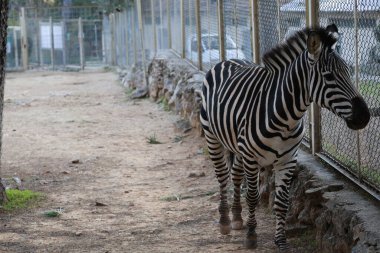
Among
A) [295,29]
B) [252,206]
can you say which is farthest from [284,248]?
[295,29]

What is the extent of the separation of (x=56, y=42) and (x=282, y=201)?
94.3 ft

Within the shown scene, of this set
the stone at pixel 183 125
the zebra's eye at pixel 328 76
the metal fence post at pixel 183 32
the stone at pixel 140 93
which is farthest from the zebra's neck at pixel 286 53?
the stone at pixel 140 93

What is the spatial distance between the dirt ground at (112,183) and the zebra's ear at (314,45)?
1811 millimetres

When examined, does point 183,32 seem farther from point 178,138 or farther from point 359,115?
point 359,115

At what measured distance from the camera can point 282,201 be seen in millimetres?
5984

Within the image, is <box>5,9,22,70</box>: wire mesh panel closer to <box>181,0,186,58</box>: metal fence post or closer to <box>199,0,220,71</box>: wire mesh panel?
<box>181,0,186,58</box>: metal fence post

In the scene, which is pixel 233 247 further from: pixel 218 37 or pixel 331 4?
pixel 218 37

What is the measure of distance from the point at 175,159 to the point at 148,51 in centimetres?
1169

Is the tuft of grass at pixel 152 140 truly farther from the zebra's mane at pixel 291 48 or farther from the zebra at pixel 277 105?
the zebra's mane at pixel 291 48

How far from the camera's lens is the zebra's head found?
4895mm

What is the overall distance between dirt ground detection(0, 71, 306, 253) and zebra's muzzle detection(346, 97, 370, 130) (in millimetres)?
1787

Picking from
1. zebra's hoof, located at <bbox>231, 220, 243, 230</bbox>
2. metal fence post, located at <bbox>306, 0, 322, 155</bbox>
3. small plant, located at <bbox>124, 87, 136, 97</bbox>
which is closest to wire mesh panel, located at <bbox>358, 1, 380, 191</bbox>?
metal fence post, located at <bbox>306, 0, 322, 155</bbox>

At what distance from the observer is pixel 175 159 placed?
10.8 metres

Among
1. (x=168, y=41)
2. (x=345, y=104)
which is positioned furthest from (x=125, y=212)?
(x=168, y=41)
